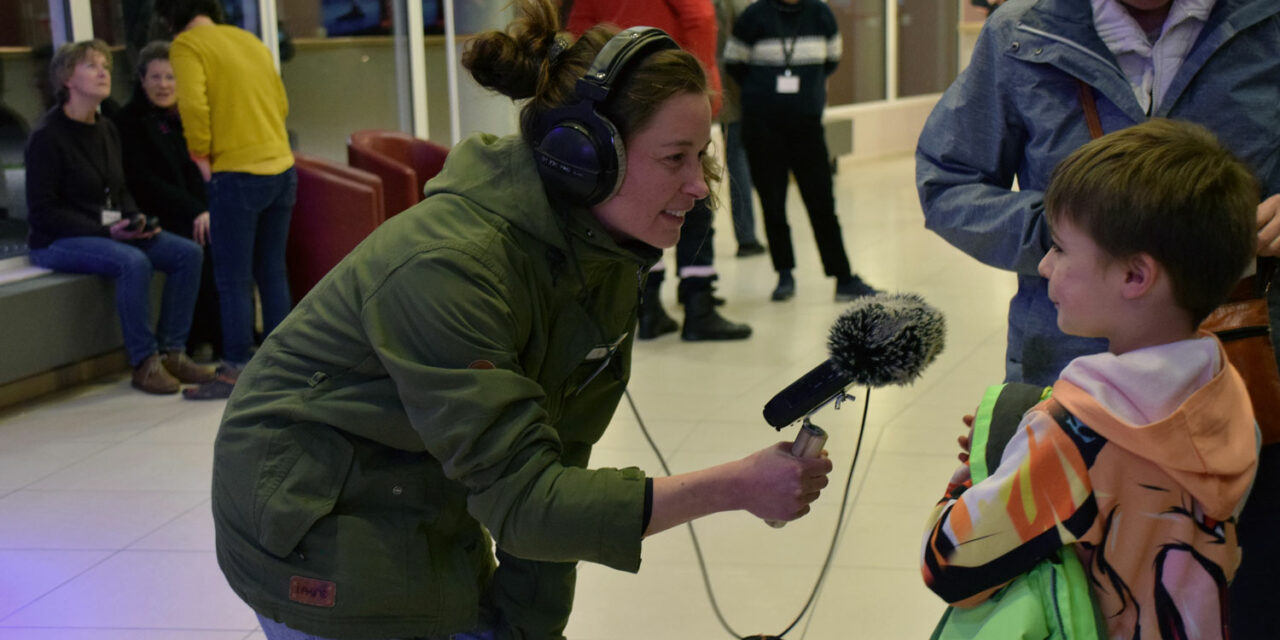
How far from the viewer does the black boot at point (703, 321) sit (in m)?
5.47

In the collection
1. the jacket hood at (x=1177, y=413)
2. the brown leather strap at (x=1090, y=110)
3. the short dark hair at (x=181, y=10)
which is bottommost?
the jacket hood at (x=1177, y=413)

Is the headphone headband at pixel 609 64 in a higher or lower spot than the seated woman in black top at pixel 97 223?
higher

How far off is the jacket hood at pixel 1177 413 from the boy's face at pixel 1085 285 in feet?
0.15

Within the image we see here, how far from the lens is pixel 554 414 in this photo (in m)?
1.69

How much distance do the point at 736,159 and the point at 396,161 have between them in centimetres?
215

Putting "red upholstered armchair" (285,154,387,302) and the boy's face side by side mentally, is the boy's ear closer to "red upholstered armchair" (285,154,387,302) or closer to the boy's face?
the boy's face

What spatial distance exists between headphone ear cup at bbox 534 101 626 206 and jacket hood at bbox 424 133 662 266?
2cm

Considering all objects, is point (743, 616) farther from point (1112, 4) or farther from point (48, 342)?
point (48, 342)

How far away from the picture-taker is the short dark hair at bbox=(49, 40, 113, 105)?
486 centimetres

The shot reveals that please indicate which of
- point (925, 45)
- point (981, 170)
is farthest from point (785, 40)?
point (925, 45)

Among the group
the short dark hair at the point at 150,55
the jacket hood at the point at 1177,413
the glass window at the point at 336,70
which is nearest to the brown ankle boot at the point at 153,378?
the short dark hair at the point at 150,55

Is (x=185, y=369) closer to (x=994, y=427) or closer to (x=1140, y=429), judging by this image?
(x=994, y=427)

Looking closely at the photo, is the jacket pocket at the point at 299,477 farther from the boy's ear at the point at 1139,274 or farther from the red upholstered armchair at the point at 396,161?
the red upholstered armchair at the point at 396,161

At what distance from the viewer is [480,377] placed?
54.5 inches
